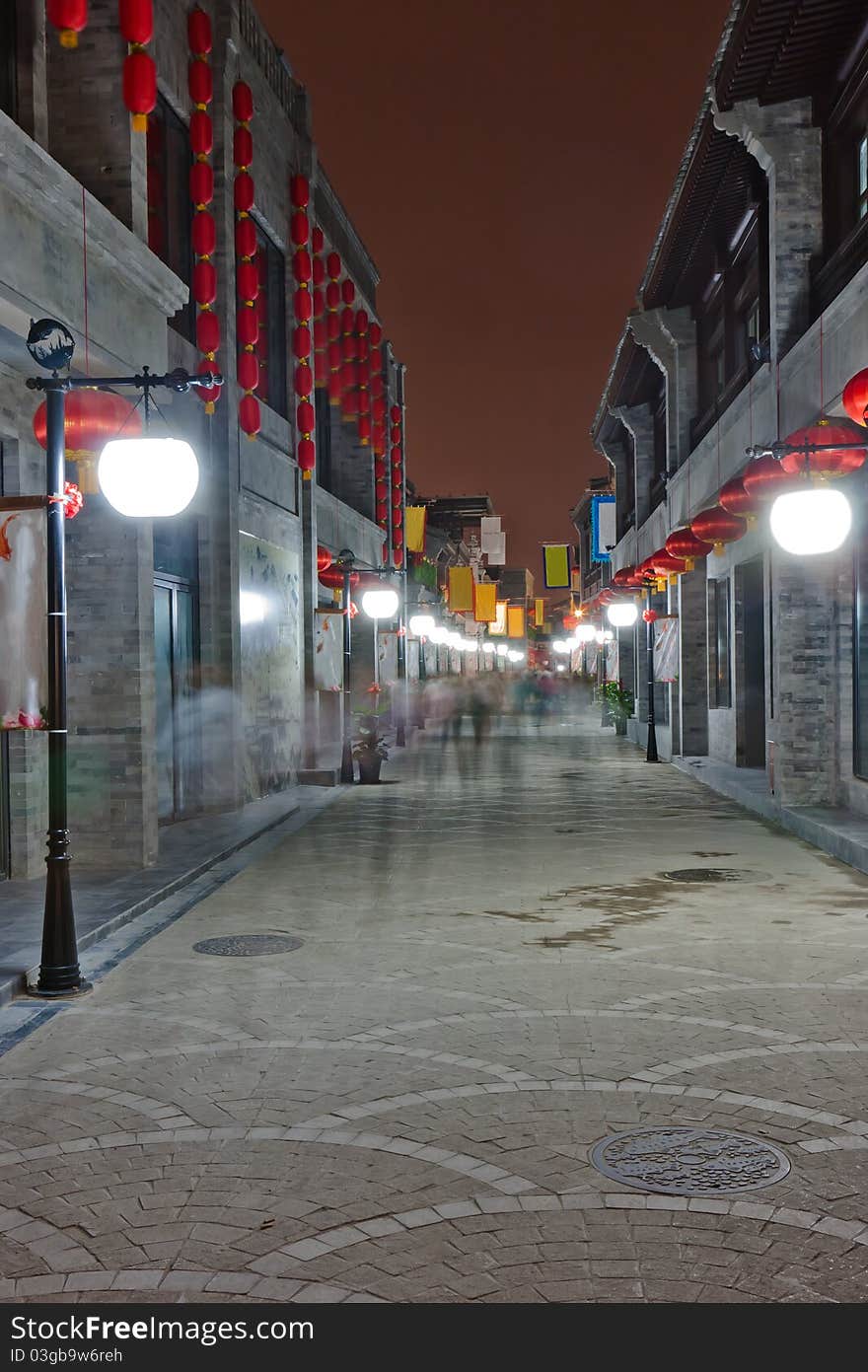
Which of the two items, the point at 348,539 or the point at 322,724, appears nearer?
the point at 322,724

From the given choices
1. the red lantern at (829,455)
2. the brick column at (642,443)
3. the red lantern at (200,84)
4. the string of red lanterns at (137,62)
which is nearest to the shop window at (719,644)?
the brick column at (642,443)

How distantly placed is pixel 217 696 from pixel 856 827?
8.97 metres

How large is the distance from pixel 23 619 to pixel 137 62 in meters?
6.28

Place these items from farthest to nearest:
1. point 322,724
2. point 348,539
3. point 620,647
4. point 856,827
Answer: point 620,647 < point 348,539 < point 322,724 < point 856,827

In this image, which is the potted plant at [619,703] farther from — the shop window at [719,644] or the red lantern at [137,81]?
the red lantern at [137,81]

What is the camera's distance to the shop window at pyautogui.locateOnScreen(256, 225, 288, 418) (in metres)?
22.9

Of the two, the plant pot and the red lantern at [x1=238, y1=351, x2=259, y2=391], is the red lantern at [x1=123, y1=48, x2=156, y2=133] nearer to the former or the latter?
the red lantern at [x1=238, y1=351, x2=259, y2=391]

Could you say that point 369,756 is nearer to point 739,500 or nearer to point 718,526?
point 718,526

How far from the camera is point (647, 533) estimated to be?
35.3m

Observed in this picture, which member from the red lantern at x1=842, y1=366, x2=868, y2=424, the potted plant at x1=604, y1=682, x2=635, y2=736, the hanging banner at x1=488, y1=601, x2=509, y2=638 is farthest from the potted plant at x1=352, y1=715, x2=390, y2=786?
the hanging banner at x1=488, y1=601, x2=509, y2=638

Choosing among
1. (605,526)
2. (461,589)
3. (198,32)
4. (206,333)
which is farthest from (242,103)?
(461,589)

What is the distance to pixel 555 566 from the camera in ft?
190
